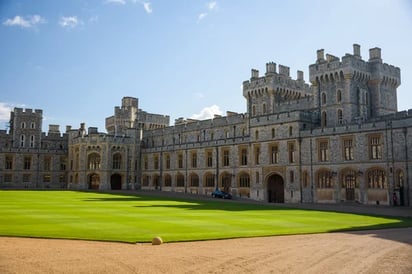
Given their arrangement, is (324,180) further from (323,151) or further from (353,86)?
(353,86)

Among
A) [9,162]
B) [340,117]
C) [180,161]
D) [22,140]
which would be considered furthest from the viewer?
[22,140]

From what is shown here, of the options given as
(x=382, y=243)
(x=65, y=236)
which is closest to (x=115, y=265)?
(x=65, y=236)

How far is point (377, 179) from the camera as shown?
116 ft

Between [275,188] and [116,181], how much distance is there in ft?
98.9

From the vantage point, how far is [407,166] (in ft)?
108

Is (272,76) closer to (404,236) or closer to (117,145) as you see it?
(117,145)

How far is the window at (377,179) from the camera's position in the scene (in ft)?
114

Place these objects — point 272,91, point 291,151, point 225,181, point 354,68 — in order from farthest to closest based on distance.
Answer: point 225,181
point 272,91
point 291,151
point 354,68

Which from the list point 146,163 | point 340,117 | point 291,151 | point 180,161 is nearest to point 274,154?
point 291,151

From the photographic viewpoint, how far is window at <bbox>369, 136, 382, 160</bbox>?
35250mm

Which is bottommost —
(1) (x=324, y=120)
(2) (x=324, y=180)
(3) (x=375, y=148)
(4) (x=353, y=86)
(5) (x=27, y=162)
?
(2) (x=324, y=180)

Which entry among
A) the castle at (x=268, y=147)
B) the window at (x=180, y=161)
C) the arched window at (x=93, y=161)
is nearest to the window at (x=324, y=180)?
the castle at (x=268, y=147)

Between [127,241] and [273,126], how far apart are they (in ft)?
105

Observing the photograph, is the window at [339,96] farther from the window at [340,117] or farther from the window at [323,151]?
the window at [323,151]
